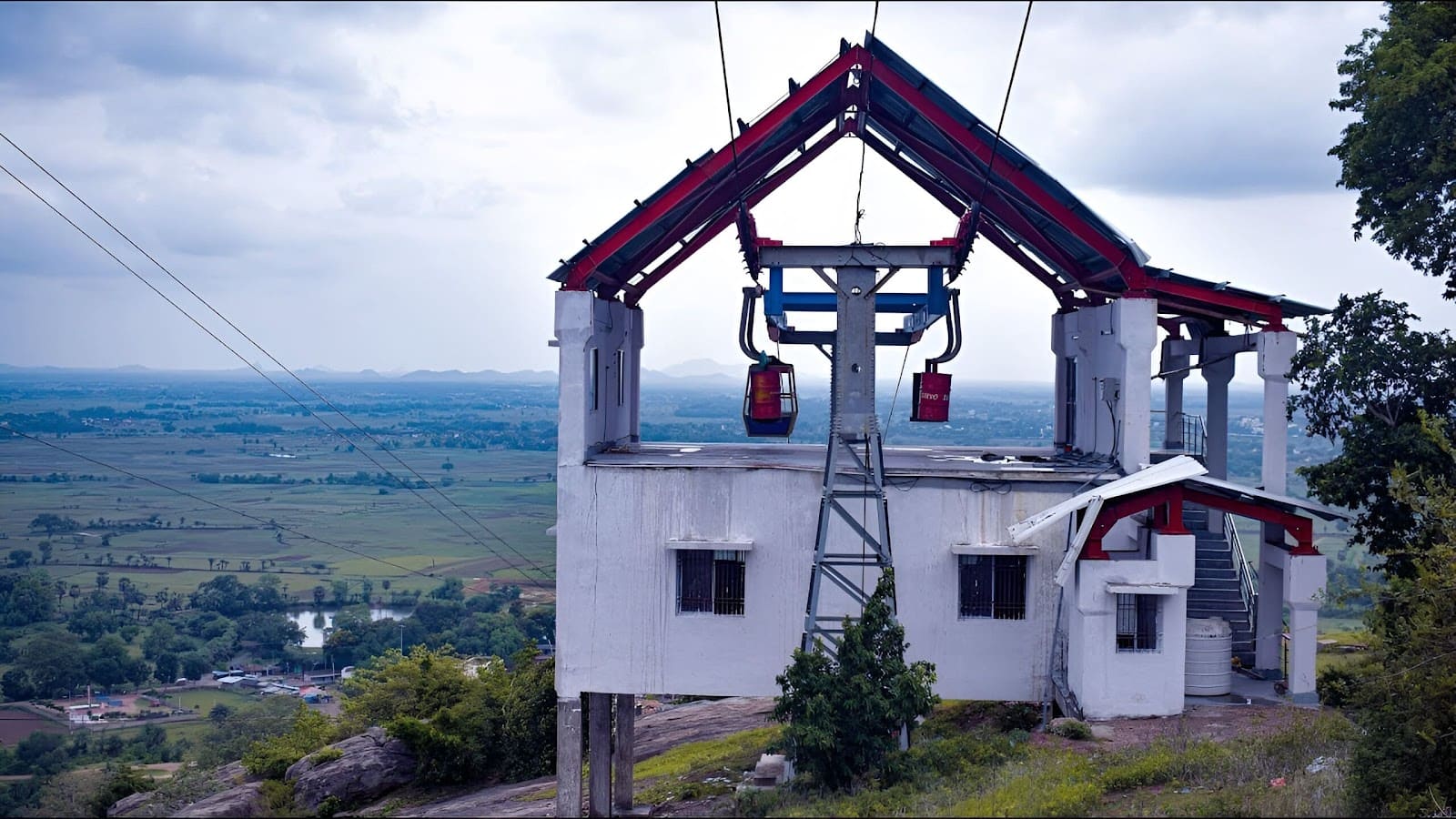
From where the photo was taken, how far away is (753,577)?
20.8 meters

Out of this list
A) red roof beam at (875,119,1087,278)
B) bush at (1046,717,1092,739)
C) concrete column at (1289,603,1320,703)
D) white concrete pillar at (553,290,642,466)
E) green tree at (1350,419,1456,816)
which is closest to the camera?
green tree at (1350,419,1456,816)

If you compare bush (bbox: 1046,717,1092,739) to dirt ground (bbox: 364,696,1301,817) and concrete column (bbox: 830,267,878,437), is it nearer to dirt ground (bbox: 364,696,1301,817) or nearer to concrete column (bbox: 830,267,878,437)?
dirt ground (bbox: 364,696,1301,817)

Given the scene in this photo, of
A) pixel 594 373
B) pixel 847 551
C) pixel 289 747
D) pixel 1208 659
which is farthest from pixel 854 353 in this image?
pixel 289 747

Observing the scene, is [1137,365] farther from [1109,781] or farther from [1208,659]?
[1109,781]

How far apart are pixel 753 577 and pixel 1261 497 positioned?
9.01 meters

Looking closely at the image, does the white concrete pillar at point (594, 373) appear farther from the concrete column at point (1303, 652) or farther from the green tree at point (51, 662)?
the green tree at point (51, 662)

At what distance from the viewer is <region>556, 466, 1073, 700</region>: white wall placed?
2070cm

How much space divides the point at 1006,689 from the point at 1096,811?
5.98 meters

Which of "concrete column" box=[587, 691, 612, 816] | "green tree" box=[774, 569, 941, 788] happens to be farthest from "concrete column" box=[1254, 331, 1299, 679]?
"concrete column" box=[587, 691, 612, 816]

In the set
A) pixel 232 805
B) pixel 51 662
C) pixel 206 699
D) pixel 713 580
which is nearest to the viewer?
pixel 713 580

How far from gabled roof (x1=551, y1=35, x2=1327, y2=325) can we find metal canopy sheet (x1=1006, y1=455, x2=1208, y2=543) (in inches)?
127

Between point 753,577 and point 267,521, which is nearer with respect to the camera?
point 753,577

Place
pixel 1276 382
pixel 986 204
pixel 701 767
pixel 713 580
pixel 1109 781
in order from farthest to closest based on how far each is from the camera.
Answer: pixel 701 767
pixel 986 204
pixel 1276 382
pixel 713 580
pixel 1109 781

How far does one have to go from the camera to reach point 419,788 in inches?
1264
